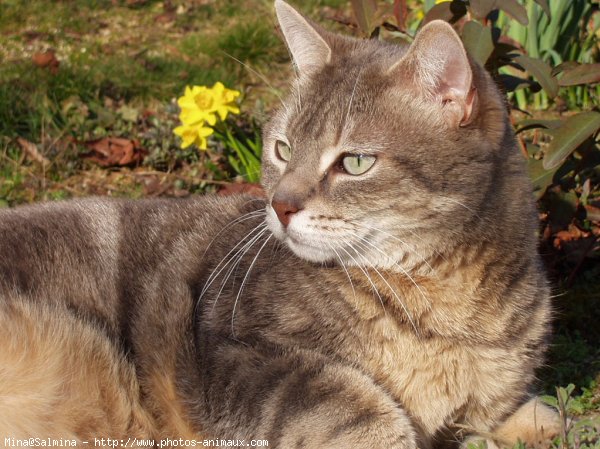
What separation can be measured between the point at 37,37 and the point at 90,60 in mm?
583

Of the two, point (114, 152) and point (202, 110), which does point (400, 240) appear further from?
point (114, 152)

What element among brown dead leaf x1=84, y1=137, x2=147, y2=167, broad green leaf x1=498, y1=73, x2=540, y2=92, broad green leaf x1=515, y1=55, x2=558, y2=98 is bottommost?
brown dead leaf x1=84, y1=137, x2=147, y2=167

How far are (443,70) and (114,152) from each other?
264 centimetres

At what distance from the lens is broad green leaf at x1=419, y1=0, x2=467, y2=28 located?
3270 mm

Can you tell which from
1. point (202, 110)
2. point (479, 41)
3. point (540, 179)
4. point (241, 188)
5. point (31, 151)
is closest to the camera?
point (479, 41)

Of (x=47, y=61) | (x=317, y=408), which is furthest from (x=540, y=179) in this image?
(x=47, y=61)

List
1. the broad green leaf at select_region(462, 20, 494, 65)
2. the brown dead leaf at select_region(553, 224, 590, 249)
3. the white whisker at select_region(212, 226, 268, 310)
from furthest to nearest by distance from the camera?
the brown dead leaf at select_region(553, 224, 590, 249) < the broad green leaf at select_region(462, 20, 494, 65) < the white whisker at select_region(212, 226, 268, 310)

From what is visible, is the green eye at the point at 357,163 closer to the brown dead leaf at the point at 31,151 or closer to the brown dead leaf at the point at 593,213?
the brown dead leaf at the point at 593,213

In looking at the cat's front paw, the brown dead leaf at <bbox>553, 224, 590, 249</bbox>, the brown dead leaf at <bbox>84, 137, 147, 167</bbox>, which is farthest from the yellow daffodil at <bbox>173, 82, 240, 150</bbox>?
the cat's front paw

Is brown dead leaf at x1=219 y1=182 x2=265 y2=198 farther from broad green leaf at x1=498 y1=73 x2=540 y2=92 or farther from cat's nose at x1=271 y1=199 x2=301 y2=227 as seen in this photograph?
cat's nose at x1=271 y1=199 x2=301 y2=227

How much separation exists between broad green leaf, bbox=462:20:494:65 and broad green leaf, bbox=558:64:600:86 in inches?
12.6

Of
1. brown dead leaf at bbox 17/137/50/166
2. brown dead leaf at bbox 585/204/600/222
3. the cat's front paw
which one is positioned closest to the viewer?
the cat's front paw

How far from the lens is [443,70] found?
8.18 ft

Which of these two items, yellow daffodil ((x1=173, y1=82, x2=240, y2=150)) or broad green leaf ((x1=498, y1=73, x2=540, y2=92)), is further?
yellow daffodil ((x1=173, y1=82, x2=240, y2=150))
